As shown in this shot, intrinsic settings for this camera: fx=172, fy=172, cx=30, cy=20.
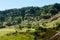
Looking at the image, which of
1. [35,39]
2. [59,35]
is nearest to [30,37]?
[35,39]

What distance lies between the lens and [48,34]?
5551 inches

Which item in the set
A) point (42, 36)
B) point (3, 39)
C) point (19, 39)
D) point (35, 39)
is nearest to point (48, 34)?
point (42, 36)

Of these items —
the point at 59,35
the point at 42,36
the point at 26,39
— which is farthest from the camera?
the point at 42,36

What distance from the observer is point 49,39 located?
123625mm

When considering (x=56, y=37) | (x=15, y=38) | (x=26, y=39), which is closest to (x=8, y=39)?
(x=15, y=38)

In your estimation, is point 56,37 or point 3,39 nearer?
point 56,37

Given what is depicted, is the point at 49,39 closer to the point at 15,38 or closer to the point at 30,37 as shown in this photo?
the point at 30,37

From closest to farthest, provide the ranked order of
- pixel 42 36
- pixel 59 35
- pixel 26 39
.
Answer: pixel 59 35 < pixel 26 39 < pixel 42 36

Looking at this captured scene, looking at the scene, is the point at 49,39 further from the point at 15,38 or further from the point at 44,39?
the point at 15,38

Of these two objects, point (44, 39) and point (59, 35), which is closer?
point (59, 35)

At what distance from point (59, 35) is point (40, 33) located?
98.9 feet

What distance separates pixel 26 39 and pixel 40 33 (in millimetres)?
22118

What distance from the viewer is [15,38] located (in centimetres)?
13362

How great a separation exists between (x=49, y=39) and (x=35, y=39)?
1222cm
